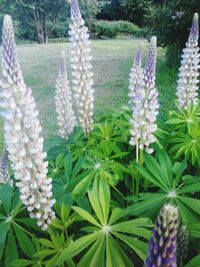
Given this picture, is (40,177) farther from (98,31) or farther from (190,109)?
(98,31)

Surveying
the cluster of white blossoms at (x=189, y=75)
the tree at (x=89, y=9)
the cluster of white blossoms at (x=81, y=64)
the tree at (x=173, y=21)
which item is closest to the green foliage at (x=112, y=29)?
the tree at (x=89, y=9)

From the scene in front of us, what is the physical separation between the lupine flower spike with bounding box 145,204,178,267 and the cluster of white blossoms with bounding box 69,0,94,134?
1.73m

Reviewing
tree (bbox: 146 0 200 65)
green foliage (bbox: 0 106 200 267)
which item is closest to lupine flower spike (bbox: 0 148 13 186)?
green foliage (bbox: 0 106 200 267)

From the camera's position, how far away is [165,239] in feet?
2.83

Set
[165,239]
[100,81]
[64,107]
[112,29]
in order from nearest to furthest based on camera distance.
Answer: [165,239], [64,107], [100,81], [112,29]

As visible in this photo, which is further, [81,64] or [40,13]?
[40,13]

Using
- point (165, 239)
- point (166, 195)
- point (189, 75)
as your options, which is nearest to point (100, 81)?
point (189, 75)

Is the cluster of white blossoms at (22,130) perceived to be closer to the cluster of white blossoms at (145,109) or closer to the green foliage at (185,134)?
the cluster of white blossoms at (145,109)

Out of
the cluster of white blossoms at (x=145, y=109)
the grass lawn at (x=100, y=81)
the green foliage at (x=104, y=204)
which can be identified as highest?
the cluster of white blossoms at (x=145, y=109)

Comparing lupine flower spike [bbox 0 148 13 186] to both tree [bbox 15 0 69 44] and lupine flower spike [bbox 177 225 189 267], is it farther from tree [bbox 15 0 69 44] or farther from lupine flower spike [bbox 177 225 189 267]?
tree [bbox 15 0 69 44]

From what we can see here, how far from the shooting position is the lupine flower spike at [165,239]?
86cm

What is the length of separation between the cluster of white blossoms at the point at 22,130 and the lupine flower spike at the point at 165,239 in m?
0.83

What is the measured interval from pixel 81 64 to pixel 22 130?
42.9 inches

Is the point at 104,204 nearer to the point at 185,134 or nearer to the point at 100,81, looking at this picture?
the point at 185,134
